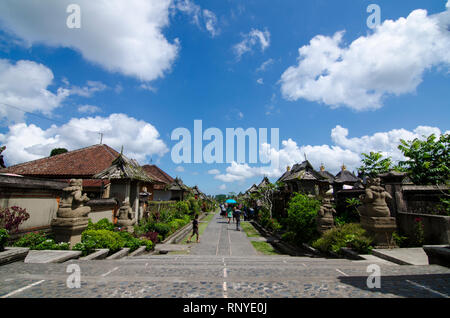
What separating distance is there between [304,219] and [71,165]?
65.5 feet

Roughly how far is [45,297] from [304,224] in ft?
31.4

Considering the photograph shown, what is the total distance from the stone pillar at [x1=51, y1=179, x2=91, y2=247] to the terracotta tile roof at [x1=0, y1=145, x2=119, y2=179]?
13251mm

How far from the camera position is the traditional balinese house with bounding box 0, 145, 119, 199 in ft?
58.7

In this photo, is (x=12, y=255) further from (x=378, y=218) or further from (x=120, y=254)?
Answer: (x=378, y=218)

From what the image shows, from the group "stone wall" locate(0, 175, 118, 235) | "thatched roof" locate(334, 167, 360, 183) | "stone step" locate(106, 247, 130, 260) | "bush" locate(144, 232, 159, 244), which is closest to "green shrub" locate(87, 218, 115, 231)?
"stone wall" locate(0, 175, 118, 235)

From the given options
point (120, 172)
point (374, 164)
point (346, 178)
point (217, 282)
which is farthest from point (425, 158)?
point (346, 178)

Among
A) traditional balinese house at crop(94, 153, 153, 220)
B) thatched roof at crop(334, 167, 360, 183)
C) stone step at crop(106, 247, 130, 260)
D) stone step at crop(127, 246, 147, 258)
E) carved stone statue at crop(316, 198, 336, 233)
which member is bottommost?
stone step at crop(127, 246, 147, 258)

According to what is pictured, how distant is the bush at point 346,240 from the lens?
22.0 feet

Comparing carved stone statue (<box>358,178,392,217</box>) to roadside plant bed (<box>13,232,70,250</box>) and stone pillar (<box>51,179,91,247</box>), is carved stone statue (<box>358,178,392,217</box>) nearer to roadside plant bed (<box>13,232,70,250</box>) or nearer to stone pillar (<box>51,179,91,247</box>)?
stone pillar (<box>51,179,91,247</box>)

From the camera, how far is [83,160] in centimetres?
2064

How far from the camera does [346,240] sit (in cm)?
761

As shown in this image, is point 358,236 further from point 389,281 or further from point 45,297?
point 45,297

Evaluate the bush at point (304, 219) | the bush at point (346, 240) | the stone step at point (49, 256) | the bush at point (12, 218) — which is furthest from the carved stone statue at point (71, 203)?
the bush at point (304, 219)
